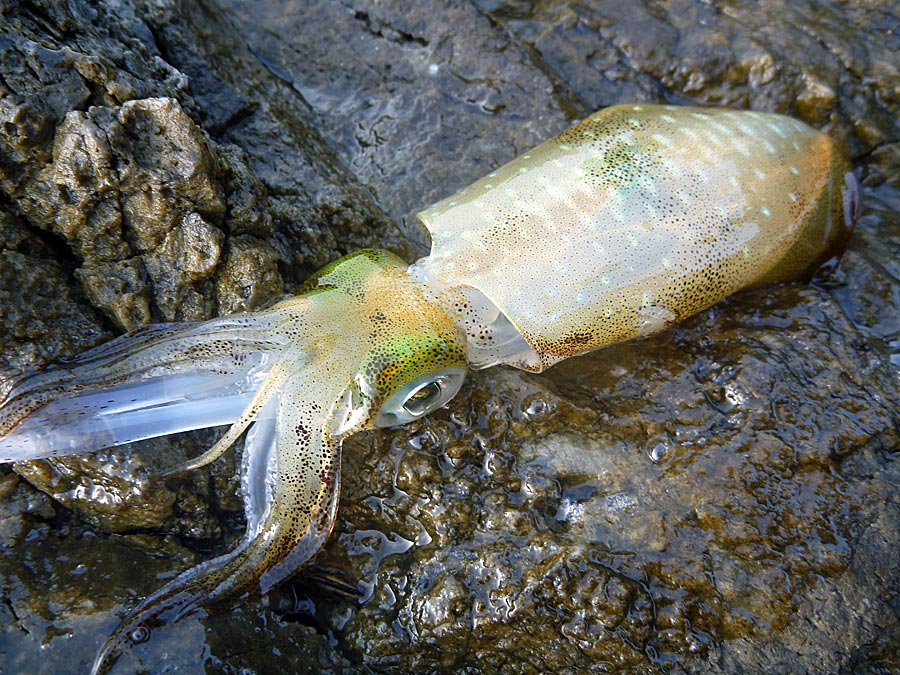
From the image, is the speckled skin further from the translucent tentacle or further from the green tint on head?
the translucent tentacle

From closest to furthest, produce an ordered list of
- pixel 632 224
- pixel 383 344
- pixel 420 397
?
pixel 383 344, pixel 420 397, pixel 632 224

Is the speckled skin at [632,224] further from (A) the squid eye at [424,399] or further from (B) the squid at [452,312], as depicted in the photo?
(A) the squid eye at [424,399]

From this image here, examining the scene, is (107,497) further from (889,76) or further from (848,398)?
(889,76)

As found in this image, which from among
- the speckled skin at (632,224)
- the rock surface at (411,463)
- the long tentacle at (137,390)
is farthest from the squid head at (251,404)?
the speckled skin at (632,224)

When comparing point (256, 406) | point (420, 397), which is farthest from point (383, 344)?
point (256, 406)

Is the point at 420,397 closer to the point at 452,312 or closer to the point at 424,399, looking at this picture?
the point at 424,399

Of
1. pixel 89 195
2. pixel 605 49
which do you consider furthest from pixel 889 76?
pixel 89 195
